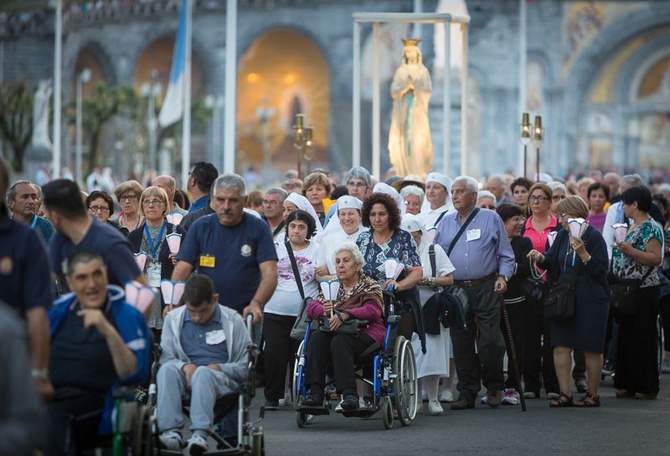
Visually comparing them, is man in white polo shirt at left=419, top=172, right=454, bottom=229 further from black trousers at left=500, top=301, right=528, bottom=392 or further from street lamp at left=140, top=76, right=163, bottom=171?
street lamp at left=140, top=76, right=163, bottom=171

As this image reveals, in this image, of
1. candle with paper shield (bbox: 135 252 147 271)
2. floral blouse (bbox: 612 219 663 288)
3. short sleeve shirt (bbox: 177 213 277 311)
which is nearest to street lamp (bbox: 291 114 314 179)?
floral blouse (bbox: 612 219 663 288)

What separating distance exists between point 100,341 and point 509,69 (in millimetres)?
55505

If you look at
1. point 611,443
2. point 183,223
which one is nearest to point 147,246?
point 183,223

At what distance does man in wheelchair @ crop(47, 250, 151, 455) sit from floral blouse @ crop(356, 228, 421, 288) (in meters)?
4.62

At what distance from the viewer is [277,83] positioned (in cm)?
6594

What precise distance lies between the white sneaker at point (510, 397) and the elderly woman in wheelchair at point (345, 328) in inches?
91.9

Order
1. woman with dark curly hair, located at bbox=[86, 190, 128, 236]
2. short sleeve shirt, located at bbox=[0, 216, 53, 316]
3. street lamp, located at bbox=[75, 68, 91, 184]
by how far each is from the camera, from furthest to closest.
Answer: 1. street lamp, located at bbox=[75, 68, 91, 184]
2. woman with dark curly hair, located at bbox=[86, 190, 128, 236]
3. short sleeve shirt, located at bbox=[0, 216, 53, 316]

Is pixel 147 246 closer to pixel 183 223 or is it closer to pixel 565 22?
pixel 183 223

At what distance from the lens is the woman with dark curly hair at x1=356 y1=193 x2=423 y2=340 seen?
12852 mm

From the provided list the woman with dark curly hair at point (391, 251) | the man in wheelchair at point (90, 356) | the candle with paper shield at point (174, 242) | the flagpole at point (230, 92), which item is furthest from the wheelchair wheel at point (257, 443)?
the flagpole at point (230, 92)

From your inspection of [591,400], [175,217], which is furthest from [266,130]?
[591,400]

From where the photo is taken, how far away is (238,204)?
10.4 m

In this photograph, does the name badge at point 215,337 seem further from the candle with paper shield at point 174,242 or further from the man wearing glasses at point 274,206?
the man wearing glasses at point 274,206

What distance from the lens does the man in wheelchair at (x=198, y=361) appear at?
9.41m
